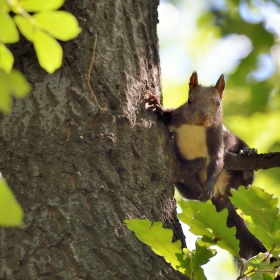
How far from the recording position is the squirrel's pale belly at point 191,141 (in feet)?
9.20

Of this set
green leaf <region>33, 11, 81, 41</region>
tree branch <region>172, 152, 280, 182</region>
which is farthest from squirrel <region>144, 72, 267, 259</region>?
green leaf <region>33, 11, 81, 41</region>

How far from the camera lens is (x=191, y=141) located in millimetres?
3012

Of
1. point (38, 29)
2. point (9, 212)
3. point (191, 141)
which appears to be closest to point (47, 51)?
point (38, 29)

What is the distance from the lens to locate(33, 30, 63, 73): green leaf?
1075 mm

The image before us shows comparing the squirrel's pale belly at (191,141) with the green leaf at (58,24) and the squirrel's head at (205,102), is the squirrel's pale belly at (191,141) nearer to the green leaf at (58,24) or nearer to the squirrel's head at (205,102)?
the squirrel's head at (205,102)

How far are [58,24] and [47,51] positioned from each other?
2.8 inches

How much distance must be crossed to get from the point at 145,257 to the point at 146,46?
1145 mm

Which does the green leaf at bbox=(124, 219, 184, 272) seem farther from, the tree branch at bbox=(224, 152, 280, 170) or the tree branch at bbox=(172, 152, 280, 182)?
the tree branch at bbox=(224, 152, 280, 170)

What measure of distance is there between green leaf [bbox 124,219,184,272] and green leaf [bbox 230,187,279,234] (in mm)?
227

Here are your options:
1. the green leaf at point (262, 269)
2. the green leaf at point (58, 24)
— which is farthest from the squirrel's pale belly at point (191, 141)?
the green leaf at point (58, 24)

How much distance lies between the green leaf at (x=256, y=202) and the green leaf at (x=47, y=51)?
0.55m

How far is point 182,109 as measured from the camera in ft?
10.3

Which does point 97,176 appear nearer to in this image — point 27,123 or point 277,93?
point 27,123

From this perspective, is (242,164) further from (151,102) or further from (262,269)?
(262,269)
